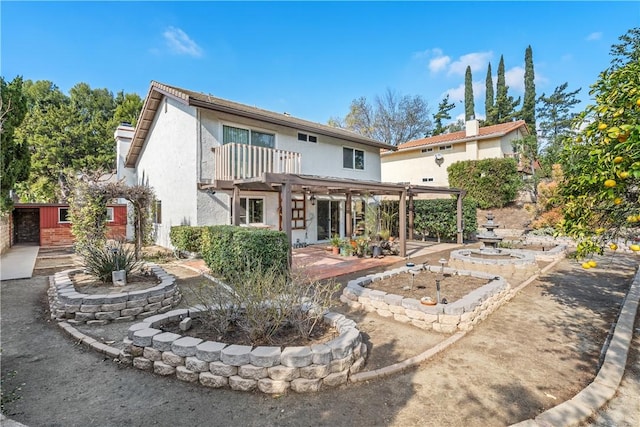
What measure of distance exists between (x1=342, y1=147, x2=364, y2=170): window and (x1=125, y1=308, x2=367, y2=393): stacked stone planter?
13.4m

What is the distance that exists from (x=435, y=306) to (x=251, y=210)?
9250 mm

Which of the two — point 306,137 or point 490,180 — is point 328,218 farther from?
point 490,180

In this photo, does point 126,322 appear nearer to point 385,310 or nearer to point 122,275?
point 122,275

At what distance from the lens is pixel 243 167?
430 inches

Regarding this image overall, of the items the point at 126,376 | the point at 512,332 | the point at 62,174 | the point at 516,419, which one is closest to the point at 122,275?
the point at 126,376

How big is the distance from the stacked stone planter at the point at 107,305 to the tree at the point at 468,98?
40.0 metres

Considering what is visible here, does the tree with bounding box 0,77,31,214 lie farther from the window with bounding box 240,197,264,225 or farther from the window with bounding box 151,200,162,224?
the window with bounding box 240,197,264,225

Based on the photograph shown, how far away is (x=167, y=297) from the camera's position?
6.13 m

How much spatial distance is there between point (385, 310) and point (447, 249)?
8.84 meters

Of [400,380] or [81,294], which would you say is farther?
[81,294]

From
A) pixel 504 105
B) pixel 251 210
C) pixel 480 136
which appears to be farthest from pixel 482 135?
pixel 251 210

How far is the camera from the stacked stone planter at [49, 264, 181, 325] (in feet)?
17.5

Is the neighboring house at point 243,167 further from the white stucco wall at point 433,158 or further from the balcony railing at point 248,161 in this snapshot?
the white stucco wall at point 433,158

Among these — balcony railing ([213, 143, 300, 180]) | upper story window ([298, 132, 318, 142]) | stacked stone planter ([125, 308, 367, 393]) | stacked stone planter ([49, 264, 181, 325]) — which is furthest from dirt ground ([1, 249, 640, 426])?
upper story window ([298, 132, 318, 142])
